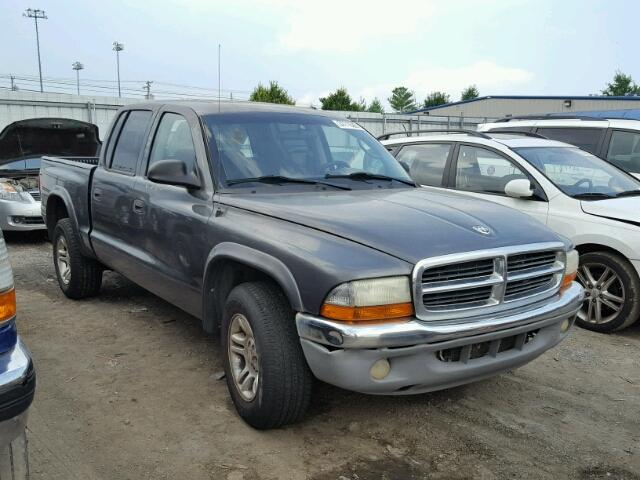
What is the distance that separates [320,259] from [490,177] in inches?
145

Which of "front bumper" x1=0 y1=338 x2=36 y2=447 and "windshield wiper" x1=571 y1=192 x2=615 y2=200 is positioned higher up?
"windshield wiper" x1=571 y1=192 x2=615 y2=200

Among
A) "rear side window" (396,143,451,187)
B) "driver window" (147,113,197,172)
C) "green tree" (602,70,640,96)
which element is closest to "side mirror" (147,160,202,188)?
"driver window" (147,113,197,172)

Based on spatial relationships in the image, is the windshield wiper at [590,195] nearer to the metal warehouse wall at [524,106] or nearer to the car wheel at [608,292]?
the car wheel at [608,292]

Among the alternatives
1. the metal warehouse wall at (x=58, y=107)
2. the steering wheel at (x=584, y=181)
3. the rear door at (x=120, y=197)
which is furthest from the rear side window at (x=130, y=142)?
the metal warehouse wall at (x=58, y=107)

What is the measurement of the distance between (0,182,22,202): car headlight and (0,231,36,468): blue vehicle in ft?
22.2

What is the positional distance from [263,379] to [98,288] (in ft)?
11.0

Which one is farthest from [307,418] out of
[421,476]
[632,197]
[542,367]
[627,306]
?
[632,197]

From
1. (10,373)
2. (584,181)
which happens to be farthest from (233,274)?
(584,181)

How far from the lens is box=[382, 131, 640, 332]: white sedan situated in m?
4.96

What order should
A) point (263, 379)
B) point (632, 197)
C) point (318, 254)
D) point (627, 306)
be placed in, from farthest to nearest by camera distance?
point (632, 197) → point (627, 306) → point (263, 379) → point (318, 254)

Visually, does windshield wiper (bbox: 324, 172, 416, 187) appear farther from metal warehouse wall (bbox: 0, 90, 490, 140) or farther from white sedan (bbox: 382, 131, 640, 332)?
metal warehouse wall (bbox: 0, 90, 490, 140)

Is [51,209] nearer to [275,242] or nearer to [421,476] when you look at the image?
[275,242]

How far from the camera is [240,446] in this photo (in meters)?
3.10

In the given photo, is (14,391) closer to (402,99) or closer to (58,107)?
(58,107)
